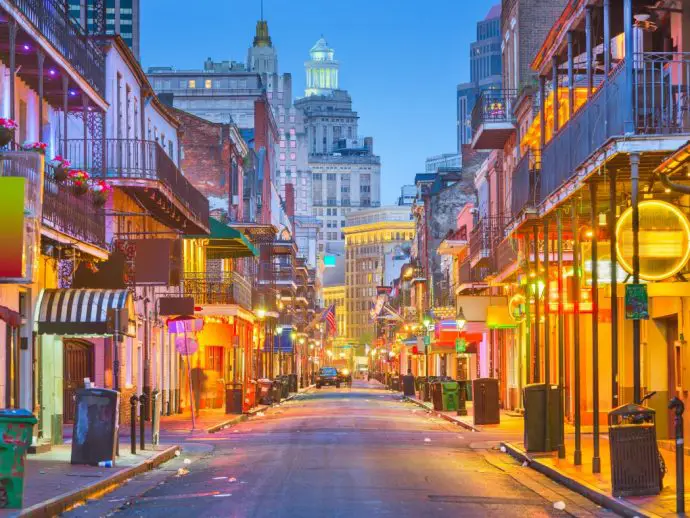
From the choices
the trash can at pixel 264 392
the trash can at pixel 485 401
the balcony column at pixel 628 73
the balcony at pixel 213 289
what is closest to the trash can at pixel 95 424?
the balcony column at pixel 628 73

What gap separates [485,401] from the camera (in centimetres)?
3666

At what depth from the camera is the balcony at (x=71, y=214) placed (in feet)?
83.8

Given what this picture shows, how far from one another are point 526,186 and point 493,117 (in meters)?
21.4

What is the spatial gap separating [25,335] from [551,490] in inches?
446

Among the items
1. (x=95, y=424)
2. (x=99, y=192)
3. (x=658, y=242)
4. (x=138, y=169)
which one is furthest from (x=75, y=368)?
(x=658, y=242)

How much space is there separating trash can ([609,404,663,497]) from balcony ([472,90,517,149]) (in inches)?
1236

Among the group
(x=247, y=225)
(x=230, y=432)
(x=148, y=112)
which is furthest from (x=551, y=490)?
(x=247, y=225)

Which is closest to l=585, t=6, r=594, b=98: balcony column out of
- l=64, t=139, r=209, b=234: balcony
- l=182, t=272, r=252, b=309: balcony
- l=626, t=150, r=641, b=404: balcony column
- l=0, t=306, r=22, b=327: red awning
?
l=626, t=150, r=641, b=404: balcony column

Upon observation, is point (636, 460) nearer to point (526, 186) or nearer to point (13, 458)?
point (13, 458)

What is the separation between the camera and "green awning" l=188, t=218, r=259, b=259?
167 feet

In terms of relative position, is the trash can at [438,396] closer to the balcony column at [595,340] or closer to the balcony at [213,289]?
the balcony at [213,289]

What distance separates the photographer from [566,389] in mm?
38125

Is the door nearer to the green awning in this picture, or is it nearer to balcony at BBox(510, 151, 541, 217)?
the green awning

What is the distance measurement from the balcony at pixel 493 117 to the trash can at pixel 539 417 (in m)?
24.1
